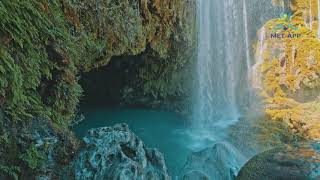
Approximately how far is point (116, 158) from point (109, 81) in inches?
298

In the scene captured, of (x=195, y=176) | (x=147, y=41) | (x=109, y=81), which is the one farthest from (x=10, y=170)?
(x=109, y=81)

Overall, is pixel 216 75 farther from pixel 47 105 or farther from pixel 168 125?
pixel 47 105

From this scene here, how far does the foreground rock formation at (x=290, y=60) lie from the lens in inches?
542

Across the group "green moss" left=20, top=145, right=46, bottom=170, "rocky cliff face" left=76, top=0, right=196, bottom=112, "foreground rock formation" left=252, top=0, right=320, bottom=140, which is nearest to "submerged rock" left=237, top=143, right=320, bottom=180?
"green moss" left=20, top=145, right=46, bottom=170

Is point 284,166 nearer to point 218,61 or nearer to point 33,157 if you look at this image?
point 33,157

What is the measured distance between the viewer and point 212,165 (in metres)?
5.91

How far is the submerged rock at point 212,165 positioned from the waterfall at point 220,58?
577 centimetres

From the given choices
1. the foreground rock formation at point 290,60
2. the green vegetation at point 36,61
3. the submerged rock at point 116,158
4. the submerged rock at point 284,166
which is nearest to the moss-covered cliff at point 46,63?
the green vegetation at point 36,61

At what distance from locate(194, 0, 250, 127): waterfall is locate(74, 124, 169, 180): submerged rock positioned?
7791mm

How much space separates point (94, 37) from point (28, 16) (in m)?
2.32

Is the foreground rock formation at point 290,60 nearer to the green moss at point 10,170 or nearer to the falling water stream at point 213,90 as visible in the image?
the falling water stream at point 213,90

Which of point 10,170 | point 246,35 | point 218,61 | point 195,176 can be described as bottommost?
point 195,176

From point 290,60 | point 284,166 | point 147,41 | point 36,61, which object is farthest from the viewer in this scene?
point 290,60

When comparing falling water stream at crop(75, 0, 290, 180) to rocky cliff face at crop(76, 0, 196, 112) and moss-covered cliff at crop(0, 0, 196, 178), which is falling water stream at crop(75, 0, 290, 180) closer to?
rocky cliff face at crop(76, 0, 196, 112)
